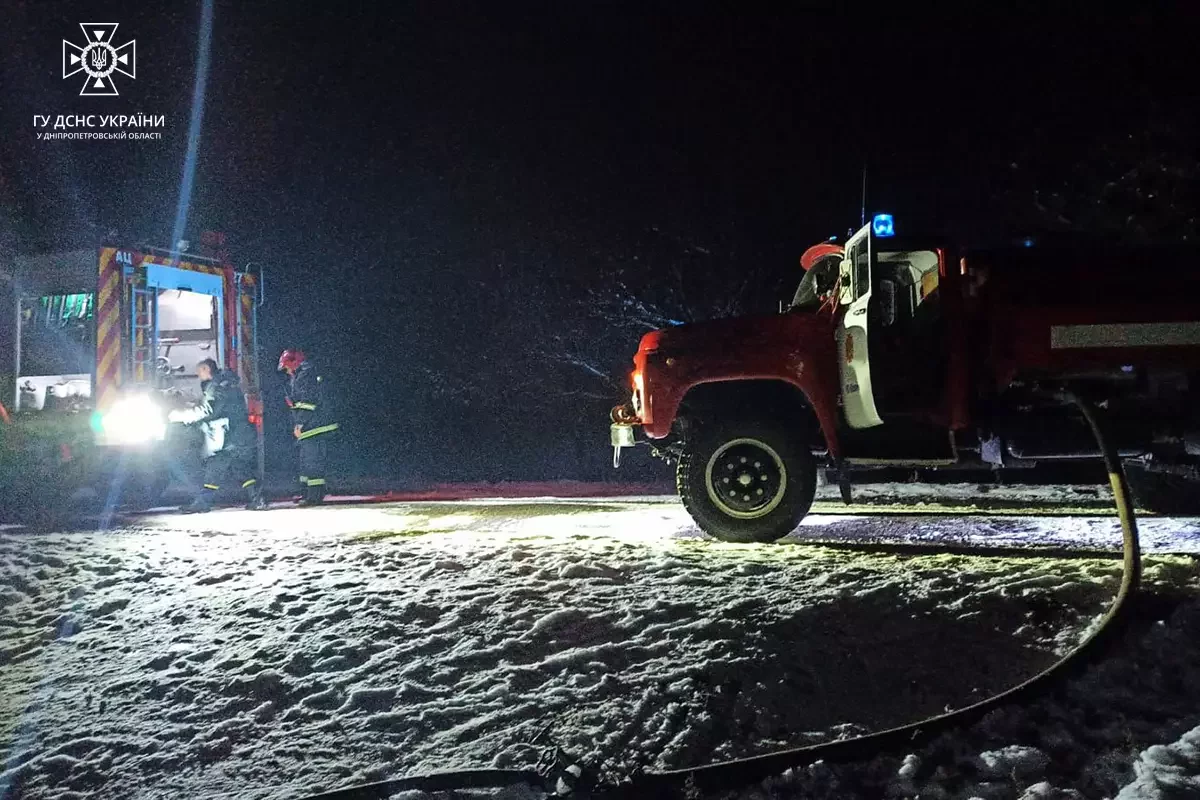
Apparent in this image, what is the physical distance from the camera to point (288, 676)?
3.97 metres

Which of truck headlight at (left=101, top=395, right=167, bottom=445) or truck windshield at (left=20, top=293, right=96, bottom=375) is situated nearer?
truck headlight at (left=101, top=395, right=167, bottom=445)

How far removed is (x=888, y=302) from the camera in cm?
576

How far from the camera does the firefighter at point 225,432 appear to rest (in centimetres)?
934

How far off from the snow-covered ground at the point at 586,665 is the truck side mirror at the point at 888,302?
156cm

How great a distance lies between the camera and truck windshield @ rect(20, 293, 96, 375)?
1021 centimetres

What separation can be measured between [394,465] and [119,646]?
52.2 ft

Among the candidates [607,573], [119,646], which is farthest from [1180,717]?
[119,646]

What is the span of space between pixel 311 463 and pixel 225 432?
995 millimetres

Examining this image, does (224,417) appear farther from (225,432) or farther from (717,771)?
(717,771)

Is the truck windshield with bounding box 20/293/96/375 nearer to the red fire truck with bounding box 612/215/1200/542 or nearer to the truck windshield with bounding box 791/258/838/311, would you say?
the red fire truck with bounding box 612/215/1200/542

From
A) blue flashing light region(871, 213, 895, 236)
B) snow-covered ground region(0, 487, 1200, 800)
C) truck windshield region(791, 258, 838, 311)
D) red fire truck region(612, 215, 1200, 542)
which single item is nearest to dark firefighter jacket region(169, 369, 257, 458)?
snow-covered ground region(0, 487, 1200, 800)

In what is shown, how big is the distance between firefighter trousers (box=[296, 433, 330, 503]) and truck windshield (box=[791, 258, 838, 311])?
5.80 metres

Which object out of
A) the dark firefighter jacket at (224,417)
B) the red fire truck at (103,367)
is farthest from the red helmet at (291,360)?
the red fire truck at (103,367)

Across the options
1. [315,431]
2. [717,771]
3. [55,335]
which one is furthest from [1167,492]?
[55,335]
